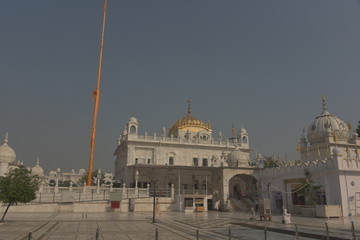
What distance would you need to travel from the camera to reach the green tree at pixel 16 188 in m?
17.2

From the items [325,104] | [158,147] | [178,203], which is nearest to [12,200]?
[178,203]

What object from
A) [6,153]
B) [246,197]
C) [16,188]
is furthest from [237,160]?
[6,153]

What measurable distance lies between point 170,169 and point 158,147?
508 centimetres

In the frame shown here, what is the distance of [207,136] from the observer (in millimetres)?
48156

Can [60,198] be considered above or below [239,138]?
below

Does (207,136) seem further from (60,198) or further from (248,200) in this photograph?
(60,198)

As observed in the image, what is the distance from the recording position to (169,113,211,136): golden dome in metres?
50.0

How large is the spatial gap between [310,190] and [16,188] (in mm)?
21237

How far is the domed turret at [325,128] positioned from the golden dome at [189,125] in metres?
19.1

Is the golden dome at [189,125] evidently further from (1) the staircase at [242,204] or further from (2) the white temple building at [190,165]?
(1) the staircase at [242,204]

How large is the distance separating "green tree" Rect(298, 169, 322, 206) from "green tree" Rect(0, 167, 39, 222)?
2038 centimetres

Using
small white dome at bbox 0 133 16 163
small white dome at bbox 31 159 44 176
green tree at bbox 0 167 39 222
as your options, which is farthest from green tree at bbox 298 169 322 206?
small white dome at bbox 31 159 44 176

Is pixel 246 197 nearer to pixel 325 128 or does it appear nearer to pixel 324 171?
pixel 324 171

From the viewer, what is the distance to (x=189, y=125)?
165ft
